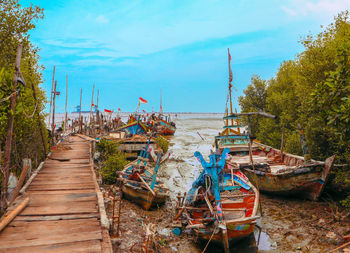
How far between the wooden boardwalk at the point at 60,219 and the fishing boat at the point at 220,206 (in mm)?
3642

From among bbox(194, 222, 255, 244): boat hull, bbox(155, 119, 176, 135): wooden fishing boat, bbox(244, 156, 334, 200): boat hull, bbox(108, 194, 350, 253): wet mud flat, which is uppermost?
bbox(155, 119, 176, 135): wooden fishing boat

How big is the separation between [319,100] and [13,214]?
32.7 feet

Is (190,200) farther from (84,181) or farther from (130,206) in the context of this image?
(84,181)

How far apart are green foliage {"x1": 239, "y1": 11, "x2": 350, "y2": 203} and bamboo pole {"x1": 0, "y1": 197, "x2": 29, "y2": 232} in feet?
30.3

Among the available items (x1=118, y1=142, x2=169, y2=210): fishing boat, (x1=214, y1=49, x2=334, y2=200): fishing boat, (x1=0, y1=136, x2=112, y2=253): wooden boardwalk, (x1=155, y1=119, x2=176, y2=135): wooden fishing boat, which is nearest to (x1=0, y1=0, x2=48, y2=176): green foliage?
(x1=0, y1=136, x2=112, y2=253): wooden boardwalk

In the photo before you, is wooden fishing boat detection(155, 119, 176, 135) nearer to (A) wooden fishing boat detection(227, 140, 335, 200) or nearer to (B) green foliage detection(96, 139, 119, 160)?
(B) green foliage detection(96, 139, 119, 160)

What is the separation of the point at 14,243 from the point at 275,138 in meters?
21.1

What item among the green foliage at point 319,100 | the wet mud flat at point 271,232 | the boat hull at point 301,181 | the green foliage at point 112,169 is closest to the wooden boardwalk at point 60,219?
the wet mud flat at point 271,232

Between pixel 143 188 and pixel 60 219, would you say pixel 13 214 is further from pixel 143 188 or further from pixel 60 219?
pixel 143 188

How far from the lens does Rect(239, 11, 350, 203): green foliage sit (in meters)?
7.62

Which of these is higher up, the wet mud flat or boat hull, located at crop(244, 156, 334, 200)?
boat hull, located at crop(244, 156, 334, 200)

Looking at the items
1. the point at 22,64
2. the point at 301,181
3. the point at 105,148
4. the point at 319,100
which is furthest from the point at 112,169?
the point at 319,100

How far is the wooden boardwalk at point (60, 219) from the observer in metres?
4.71

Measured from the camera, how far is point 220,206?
26.2 ft
